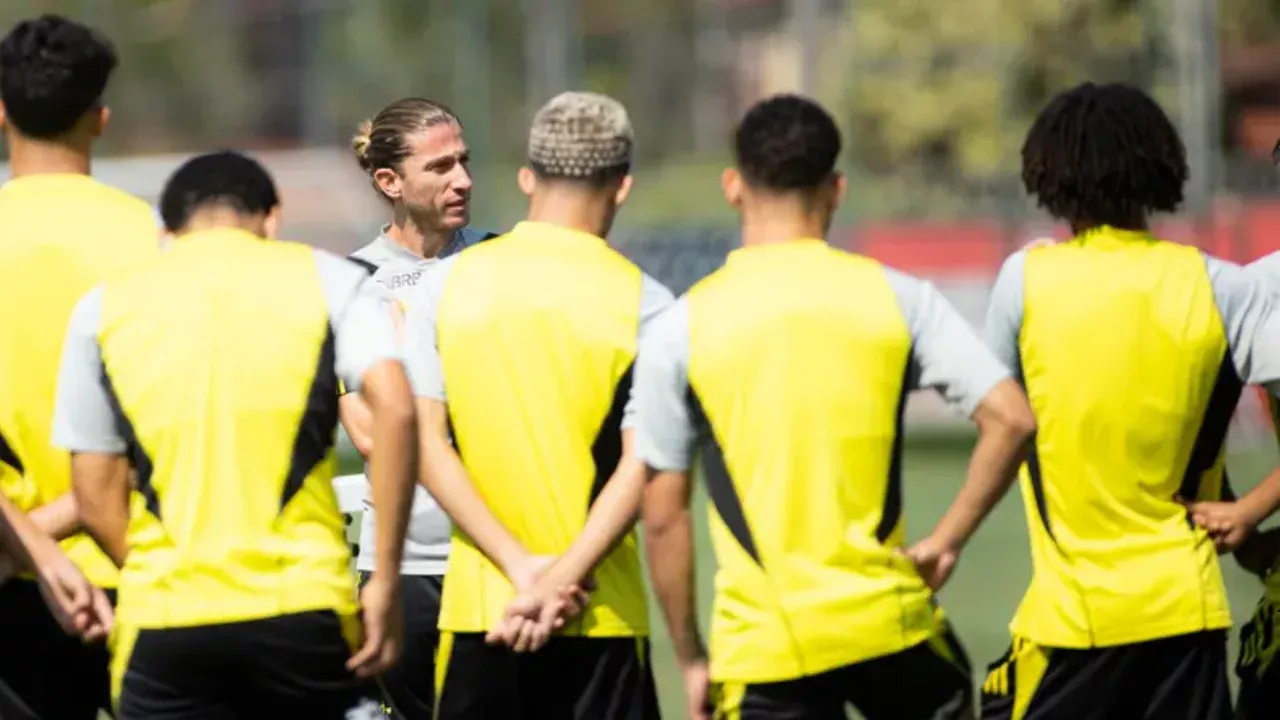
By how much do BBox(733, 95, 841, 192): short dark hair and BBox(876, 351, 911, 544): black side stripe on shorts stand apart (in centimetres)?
45

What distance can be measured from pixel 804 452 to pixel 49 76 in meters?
2.18

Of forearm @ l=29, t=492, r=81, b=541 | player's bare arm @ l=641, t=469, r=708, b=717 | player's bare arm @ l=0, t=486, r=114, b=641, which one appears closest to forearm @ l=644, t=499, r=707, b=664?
player's bare arm @ l=641, t=469, r=708, b=717

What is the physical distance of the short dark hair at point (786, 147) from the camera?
506cm

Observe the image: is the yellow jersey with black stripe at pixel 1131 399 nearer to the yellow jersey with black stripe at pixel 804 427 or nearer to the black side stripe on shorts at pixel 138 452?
the yellow jersey with black stripe at pixel 804 427

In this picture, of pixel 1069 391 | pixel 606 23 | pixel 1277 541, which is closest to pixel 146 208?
pixel 1069 391

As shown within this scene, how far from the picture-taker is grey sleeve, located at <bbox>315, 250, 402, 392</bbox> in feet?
16.2

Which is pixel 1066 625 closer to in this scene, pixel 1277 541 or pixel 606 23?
pixel 1277 541

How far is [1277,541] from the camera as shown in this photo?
19.5 feet

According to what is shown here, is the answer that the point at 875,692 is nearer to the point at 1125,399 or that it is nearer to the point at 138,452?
the point at 1125,399

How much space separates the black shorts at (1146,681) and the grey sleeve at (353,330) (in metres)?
1.91

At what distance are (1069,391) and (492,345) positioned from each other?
1393 mm

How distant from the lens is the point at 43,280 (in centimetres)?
567

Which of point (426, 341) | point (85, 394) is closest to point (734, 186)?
point (426, 341)

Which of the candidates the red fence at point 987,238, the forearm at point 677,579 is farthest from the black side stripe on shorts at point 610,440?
the red fence at point 987,238
